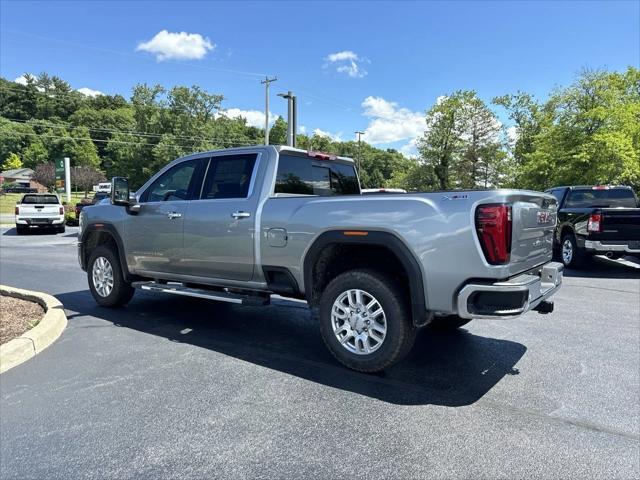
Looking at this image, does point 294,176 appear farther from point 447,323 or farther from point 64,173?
point 64,173

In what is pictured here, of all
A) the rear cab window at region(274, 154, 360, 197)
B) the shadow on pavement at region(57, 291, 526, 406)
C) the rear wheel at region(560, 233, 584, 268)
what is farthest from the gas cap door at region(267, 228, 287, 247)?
the rear wheel at region(560, 233, 584, 268)

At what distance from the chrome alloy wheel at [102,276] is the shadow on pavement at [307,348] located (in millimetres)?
269

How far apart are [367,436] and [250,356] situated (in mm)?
1827

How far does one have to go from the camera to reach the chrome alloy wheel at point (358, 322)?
3.91m

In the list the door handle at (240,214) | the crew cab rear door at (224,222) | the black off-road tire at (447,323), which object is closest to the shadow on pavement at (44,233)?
the crew cab rear door at (224,222)

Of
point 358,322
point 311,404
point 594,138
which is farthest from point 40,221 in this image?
point 594,138

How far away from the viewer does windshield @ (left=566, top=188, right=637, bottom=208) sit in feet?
35.7

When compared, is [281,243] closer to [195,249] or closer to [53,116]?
[195,249]

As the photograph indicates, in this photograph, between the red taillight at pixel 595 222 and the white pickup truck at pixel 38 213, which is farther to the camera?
the white pickup truck at pixel 38 213

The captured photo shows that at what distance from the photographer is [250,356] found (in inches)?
179

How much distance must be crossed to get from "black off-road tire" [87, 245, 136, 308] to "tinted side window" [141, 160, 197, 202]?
0.99 metres

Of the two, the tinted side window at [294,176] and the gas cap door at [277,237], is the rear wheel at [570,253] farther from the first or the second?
the gas cap door at [277,237]

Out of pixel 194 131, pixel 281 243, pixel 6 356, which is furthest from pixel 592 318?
pixel 194 131

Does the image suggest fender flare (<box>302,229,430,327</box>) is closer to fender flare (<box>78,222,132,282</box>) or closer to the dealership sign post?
fender flare (<box>78,222,132,282</box>)
